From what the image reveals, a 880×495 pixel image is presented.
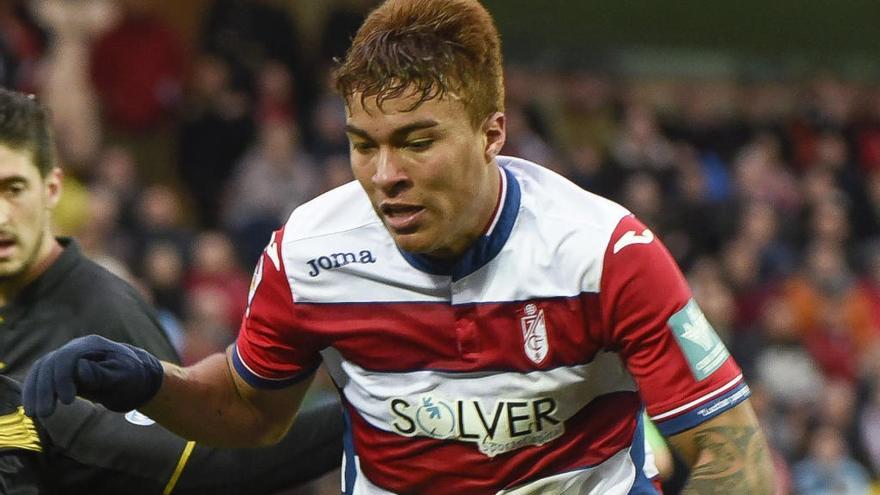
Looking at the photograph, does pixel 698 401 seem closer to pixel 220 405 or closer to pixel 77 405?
pixel 220 405

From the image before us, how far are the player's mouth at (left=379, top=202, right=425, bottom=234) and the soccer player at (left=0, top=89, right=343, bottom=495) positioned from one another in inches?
36.1

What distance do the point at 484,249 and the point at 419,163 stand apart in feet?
0.96

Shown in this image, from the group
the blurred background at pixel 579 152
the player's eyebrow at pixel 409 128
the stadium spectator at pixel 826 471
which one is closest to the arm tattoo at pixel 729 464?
the player's eyebrow at pixel 409 128

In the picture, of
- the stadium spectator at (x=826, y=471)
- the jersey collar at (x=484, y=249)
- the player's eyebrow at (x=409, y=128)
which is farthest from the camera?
the stadium spectator at (x=826, y=471)

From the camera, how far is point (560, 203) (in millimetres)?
3021

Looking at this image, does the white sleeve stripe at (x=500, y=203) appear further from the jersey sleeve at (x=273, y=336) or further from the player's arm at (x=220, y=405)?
the player's arm at (x=220, y=405)

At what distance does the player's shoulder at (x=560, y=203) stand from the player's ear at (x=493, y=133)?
0.16 metres

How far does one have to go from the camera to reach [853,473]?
8641 mm

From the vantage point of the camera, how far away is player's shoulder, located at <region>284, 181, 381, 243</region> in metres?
3.11

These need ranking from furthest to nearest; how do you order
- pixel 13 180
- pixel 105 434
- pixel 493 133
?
pixel 13 180 → pixel 105 434 → pixel 493 133

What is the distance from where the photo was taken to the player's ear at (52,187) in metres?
3.72

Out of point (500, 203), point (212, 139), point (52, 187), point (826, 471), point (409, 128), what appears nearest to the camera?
point (409, 128)

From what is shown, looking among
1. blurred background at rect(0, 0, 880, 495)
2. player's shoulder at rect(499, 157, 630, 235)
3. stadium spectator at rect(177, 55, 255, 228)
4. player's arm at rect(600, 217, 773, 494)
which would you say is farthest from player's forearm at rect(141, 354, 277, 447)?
stadium spectator at rect(177, 55, 255, 228)

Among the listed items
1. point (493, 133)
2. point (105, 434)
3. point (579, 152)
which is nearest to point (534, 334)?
point (493, 133)
